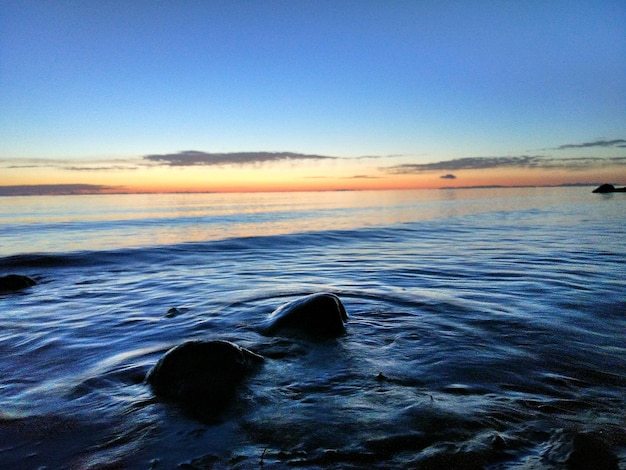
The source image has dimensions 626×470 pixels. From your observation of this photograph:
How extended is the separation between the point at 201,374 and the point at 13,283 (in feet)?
28.3

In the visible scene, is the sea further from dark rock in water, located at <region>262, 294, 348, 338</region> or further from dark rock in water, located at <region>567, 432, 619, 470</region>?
dark rock in water, located at <region>262, 294, 348, 338</region>

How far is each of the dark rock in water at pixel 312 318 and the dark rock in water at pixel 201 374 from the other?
136 cm

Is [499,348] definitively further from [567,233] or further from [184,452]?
[567,233]

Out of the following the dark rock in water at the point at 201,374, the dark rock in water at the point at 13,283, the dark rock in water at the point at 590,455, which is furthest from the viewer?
the dark rock in water at the point at 13,283

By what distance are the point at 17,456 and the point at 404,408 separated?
9.99 feet

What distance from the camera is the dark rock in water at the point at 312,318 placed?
19.2ft

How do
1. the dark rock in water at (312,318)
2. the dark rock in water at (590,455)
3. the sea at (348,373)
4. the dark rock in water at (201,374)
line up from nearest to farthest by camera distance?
1. the dark rock in water at (590,455)
2. the sea at (348,373)
3. the dark rock in water at (201,374)
4. the dark rock in water at (312,318)

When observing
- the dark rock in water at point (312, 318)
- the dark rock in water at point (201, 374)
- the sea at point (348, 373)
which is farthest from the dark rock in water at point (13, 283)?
the dark rock in water at point (201, 374)

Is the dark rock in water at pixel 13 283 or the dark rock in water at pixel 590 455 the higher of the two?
the dark rock in water at pixel 590 455

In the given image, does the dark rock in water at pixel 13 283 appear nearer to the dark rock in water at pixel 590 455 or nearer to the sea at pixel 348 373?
the sea at pixel 348 373

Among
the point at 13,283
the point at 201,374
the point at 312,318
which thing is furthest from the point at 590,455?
the point at 13,283

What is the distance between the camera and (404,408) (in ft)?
11.7

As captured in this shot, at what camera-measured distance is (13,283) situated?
33.2 ft

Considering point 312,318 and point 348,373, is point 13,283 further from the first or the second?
point 348,373
